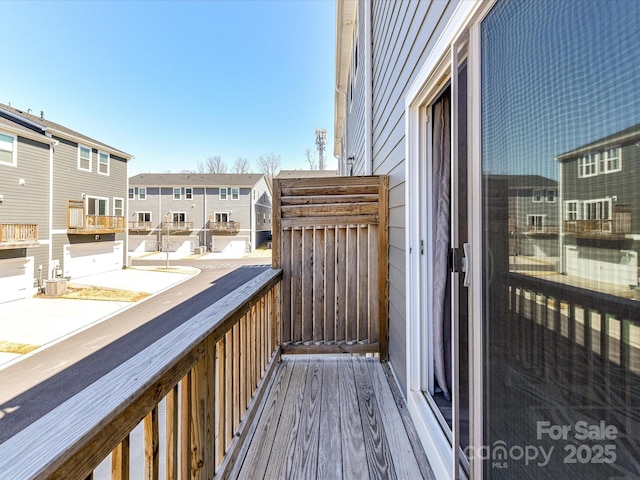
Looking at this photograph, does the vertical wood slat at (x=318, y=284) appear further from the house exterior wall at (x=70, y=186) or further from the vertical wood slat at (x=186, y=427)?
the house exterior wall at (x=70, y=186)

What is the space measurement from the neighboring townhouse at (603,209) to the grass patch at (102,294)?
36.8ft

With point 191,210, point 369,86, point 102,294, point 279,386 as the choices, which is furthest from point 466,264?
point 191,210

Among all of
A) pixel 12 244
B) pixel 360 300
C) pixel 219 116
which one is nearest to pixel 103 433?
pixel 360 300

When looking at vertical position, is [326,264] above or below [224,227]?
below

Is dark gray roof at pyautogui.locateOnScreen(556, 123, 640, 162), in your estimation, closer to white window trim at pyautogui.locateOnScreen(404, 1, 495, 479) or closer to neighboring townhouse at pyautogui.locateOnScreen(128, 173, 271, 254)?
white window trim at pyautogui.locateOnScreen(404, 1, 495, 479)

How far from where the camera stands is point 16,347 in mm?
6234

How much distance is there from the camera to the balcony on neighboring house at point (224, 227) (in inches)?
899

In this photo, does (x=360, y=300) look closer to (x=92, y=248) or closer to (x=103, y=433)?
(x=103, y=433)

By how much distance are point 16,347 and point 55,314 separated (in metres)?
2.54

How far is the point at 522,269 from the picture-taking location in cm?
81

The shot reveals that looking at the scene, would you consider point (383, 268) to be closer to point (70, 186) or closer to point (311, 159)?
point (70, 186)

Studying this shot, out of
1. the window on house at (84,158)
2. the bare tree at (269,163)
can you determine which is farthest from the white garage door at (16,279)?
the bare tree at (269,163)

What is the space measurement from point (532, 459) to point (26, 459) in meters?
1.00

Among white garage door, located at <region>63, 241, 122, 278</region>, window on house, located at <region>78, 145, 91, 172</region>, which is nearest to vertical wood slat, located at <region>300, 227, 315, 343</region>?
white garage door, located at <region>63, 241, 122, 278</region>
